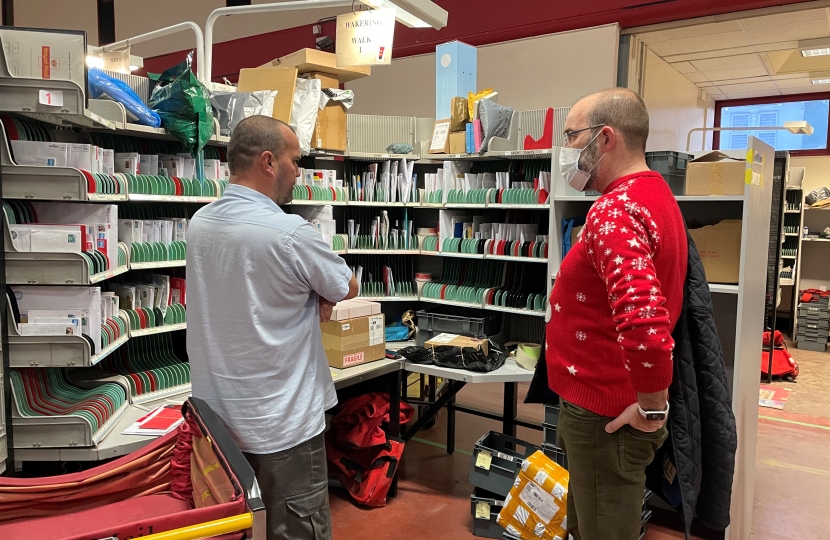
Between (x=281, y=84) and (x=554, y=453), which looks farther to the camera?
(x=281, y=84)

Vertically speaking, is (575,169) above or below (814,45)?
below

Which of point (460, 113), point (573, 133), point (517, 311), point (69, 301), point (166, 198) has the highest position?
point (460, 113)

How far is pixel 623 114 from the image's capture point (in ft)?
5.98

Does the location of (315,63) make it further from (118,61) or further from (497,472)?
(497,472)

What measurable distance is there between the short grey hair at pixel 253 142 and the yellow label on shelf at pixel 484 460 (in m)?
2.19

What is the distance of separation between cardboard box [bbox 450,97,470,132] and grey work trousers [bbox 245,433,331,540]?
8.75 feet

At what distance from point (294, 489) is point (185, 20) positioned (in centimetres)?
935

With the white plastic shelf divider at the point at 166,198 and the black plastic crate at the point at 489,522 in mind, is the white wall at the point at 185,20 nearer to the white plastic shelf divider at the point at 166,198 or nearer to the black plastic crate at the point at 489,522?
the white plastic shelf divider at the point at 166,198

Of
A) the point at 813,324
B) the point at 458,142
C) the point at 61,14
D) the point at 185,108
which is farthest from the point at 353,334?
the point at 61,14

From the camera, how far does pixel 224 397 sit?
2.01 meters

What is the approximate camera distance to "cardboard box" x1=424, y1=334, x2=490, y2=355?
148 inches

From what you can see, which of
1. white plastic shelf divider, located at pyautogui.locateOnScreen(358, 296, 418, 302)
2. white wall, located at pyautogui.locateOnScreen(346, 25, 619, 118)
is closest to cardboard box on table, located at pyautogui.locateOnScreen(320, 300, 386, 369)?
white plastic shelf divider, located at pyautogui.locateOnScreen(358, 296, 418, 302)

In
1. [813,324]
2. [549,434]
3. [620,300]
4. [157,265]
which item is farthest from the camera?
[813,324]

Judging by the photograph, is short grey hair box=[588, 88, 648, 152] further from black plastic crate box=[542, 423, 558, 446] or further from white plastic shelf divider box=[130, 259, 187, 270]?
black plastic crate box=[542, 423, 558, 446]
